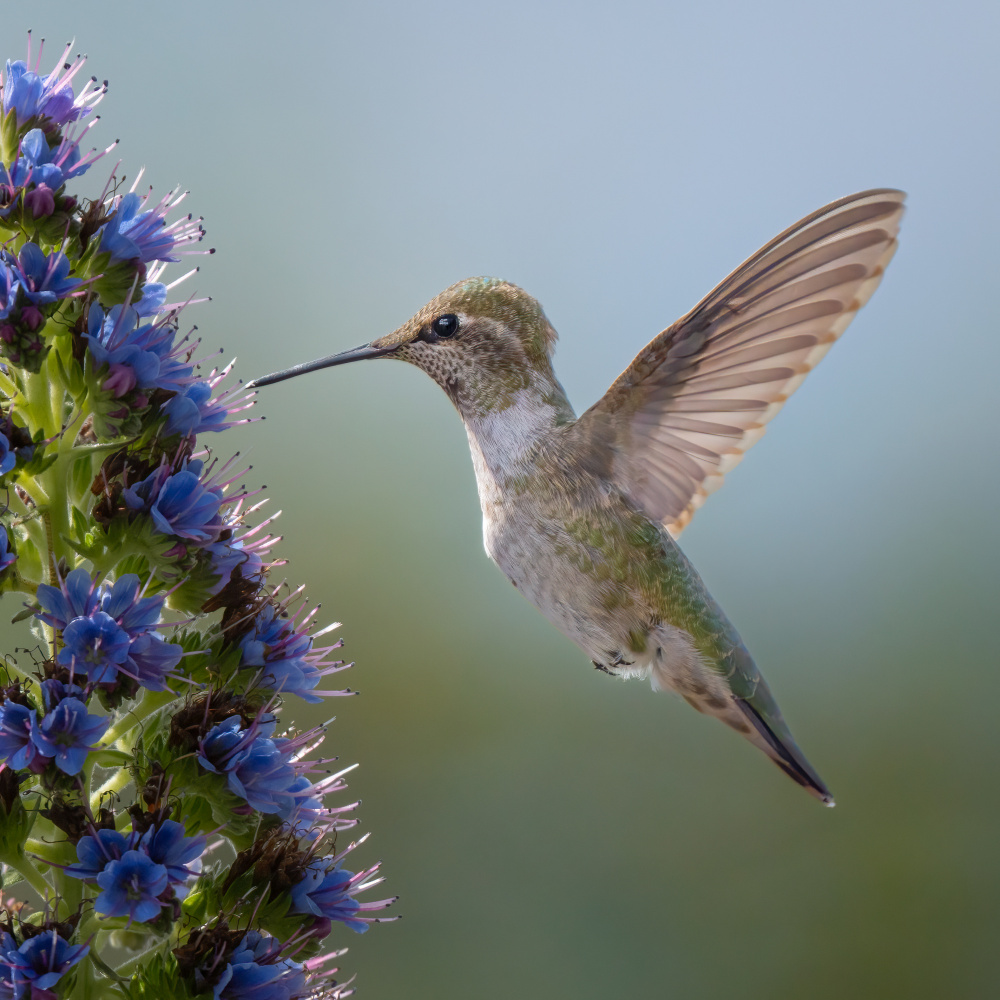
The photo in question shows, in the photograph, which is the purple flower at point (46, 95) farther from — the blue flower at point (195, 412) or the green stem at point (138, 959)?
the green stem at point (138, 959)

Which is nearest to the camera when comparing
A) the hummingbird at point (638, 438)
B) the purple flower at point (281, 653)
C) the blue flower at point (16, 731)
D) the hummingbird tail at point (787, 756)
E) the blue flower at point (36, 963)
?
the blue flower at point (36, 963)

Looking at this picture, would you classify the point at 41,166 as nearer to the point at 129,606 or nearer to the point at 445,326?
the point at 129,606

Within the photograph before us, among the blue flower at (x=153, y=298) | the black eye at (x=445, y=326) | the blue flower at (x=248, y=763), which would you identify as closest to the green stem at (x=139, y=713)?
the blue flower at (x=248, y=763)

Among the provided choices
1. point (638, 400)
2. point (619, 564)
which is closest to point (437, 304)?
point (638, 400)

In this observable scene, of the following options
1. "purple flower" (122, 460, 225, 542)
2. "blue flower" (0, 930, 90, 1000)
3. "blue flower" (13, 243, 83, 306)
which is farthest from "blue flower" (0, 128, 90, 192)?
"blue flower" (0, 930, 90, 1000)

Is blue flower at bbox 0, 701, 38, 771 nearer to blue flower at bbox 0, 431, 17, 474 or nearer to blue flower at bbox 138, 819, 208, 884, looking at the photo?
blue flower at bbox 138, 819, 208, 884

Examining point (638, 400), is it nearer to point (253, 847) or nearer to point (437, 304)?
point (437, 304)
